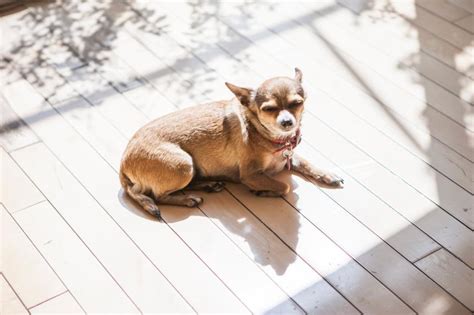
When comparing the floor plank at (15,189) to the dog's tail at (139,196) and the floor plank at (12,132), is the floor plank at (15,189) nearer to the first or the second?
the floor plank at (12,132)

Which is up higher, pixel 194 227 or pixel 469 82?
pixel 469 82

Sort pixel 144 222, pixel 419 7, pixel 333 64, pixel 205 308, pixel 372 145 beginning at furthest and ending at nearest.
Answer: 1. pixel 419 7
2. pixel 333 64
3. pixel 372 145
4. pixel 144 222
5. pixel 205 308

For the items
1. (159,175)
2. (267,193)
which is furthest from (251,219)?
(159,175)

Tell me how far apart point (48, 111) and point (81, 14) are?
1099 mm

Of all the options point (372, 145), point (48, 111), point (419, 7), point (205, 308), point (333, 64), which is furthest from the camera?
point (419, 7)

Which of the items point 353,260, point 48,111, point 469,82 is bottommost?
point 48,111

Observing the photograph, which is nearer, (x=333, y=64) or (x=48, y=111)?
(x=48, y=111)

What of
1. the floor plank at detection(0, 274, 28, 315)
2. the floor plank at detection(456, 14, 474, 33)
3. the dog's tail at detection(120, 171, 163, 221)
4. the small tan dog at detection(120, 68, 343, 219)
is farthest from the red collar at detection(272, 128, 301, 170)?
the floor plank at detection(456, 14, 474, 33)

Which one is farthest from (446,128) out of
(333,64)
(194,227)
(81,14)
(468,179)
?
(81,14)

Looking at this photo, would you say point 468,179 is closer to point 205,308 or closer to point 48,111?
point 205,308

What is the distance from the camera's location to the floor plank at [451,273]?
116 inches

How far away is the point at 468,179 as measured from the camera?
3.51 m

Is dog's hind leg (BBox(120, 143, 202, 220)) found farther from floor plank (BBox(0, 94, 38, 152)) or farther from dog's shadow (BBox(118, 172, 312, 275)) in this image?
floor plank (BBox(0, 94, 38, 152))

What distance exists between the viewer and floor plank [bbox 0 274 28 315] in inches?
116
